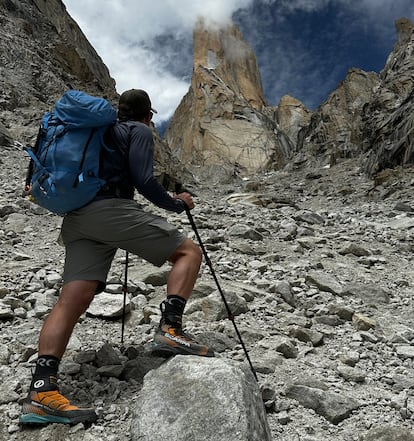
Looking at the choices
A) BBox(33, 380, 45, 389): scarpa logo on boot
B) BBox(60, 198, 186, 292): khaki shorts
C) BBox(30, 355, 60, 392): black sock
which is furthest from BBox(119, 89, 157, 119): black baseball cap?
BBox(33, 380, 45, 389): scarpa logo on boot

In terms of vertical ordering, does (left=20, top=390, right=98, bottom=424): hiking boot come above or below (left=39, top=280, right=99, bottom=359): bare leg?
below

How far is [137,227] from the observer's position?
3617 millimetres

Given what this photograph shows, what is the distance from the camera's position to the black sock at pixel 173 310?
3559 mm

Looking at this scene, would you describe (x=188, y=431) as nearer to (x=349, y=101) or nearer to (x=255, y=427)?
(x=255, y=427)

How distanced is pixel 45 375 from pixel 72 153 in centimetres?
162

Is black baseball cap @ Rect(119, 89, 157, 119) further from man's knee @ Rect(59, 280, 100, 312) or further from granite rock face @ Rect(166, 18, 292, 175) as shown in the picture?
granite rock face @ Rect(166, 18, 292, 175)

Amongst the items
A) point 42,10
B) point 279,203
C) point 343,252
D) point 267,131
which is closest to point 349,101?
point 267,131

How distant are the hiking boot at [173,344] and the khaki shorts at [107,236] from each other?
0.56 metres

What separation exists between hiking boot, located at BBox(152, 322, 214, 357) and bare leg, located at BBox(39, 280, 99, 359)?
644 mm

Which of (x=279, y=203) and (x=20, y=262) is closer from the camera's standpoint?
(x=20, y=262)

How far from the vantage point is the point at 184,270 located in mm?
3629

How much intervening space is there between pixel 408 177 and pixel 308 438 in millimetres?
22240

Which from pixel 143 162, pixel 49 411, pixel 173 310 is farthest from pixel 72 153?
pixel 49 411

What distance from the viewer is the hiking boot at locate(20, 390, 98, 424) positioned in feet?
9.73
